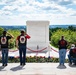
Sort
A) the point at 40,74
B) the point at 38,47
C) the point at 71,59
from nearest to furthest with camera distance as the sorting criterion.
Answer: the point at 40,74, the point at 71,59, the point at 38,47

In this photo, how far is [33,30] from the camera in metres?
20.5

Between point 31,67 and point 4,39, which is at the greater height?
point 4,39

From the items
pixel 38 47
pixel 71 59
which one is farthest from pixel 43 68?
pixel 38 47

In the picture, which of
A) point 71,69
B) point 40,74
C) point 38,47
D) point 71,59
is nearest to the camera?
point 40,74

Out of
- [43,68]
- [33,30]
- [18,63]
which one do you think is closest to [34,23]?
[33,30]

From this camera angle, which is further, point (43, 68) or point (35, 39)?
point (35, 39)

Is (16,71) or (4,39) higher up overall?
(4,39)

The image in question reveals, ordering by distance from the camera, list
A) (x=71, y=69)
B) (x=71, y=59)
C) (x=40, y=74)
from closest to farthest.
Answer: (x=40, y=74) < (x=71, y=69) < (x=71, y=59)

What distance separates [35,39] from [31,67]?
25.2ft

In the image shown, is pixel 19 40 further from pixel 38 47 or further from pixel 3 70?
pixel 38 47

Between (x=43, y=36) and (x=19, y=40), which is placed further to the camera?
(x=43, y=36)

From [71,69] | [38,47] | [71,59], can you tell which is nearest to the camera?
[71,69]

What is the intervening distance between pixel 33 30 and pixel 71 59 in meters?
7.38

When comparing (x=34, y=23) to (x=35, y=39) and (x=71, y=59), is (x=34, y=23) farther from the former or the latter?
(x=71, y=59)
